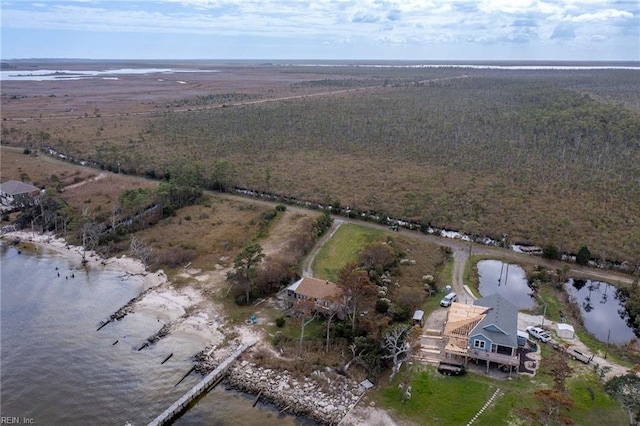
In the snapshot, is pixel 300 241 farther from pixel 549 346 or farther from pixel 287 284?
pixel 549 346

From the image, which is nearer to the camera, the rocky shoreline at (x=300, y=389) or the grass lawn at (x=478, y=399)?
the grass lawn at (x=478, y=399)

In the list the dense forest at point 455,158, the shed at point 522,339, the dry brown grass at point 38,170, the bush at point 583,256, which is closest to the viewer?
the shed at point 522,339

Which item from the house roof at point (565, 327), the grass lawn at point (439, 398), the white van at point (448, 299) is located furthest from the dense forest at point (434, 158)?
the grass lawn at point (439, 398)

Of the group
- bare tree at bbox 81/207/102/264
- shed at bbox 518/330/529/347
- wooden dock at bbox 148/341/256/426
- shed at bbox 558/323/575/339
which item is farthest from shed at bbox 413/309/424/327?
bare tree at bbox 81/207/102/264

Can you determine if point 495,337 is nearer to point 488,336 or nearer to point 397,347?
point 488,336

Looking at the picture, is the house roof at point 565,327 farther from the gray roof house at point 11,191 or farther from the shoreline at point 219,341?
the gray roof house at point 11,191

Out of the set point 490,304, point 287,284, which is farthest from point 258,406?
point 490,304
